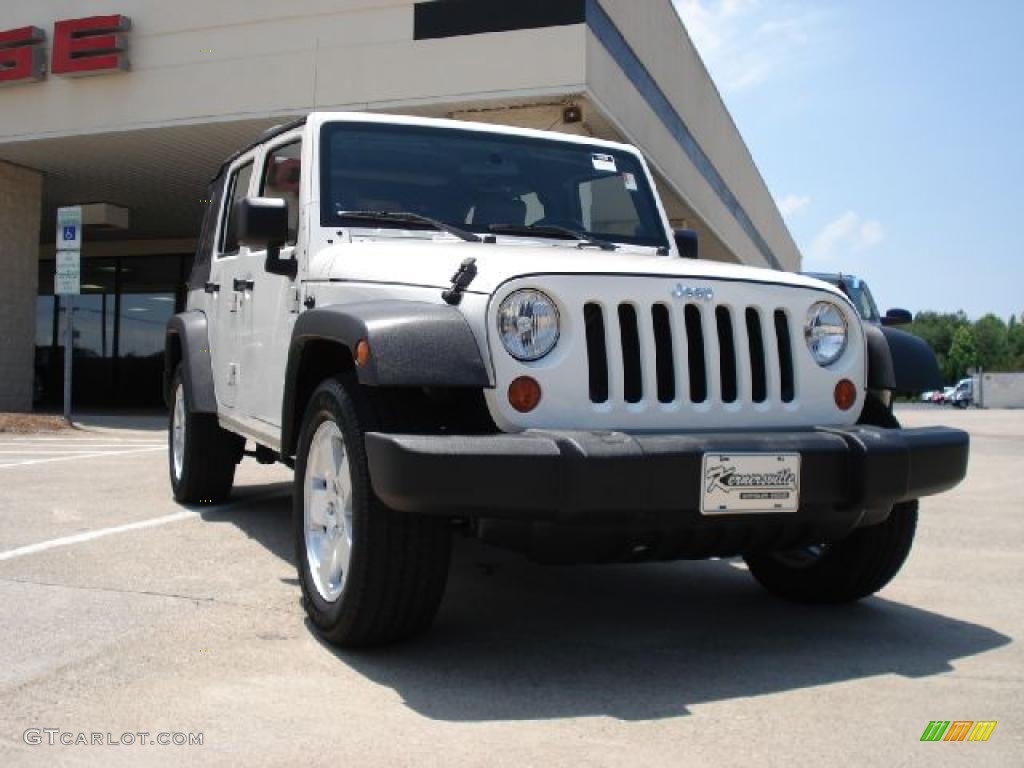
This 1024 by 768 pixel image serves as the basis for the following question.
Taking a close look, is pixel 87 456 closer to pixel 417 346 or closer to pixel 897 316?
pixel 417 346

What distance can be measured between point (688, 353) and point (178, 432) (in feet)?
13.8

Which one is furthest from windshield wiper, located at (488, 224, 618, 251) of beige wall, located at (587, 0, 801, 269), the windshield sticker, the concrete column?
the concrete column

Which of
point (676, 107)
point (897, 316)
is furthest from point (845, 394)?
point (676, 107)

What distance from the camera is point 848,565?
4.13 metres

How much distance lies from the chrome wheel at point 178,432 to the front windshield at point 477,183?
2624 mm

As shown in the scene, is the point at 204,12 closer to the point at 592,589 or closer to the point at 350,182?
the point at 350,182

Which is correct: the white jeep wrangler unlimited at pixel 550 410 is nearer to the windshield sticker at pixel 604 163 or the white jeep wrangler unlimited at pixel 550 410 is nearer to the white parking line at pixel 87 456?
the windshield sticker at pixel 604 163

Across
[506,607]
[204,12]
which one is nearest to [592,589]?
[506,607]

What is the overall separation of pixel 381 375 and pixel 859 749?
5.33 ft

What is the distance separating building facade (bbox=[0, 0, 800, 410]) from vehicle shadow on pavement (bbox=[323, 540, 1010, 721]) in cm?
860

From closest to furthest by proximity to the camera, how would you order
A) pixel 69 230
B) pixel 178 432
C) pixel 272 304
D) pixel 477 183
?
1. pixel 477 183
2. pixel 272 304
3. pixel 178 432
4. pixel 69 230

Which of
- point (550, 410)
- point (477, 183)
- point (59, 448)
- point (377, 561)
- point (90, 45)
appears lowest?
point (59, 448)

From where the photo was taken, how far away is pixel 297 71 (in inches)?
575

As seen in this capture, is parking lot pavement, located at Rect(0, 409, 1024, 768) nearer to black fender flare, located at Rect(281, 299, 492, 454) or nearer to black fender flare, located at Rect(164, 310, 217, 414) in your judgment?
black fender flare, located at Rect(164, 310, 217, 414)
